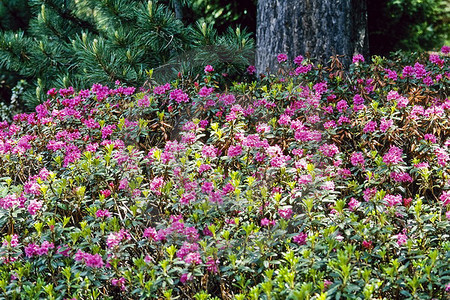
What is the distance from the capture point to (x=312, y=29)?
14.9ft

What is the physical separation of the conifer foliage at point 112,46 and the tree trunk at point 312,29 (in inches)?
15.3

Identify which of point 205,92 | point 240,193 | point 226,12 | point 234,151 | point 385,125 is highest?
point 226,12

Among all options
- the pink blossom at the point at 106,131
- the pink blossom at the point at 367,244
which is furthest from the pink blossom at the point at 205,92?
the pink blossom at the point at 367,244

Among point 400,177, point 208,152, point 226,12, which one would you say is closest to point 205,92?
point 208,152

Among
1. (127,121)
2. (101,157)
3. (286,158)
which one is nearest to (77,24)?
(127,121)

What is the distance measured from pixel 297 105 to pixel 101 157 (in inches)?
54.4

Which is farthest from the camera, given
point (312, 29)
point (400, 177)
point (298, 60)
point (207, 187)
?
point (312, 29)

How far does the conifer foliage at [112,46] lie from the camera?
5.23 metres

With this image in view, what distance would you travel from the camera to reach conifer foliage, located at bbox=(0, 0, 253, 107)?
5230 millimetres

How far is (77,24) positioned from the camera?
6.49 m

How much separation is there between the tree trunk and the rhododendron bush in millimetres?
412

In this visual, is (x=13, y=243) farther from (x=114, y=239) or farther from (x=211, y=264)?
(x=211, y=264)

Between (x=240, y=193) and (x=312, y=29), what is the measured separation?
226 centimetres

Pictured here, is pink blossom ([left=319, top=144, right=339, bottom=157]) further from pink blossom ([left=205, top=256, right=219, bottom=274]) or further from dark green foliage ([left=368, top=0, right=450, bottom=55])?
dark green foliage ([left=368, top=0, right=450, bottom=55])
